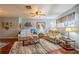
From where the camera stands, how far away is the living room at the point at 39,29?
2.27m

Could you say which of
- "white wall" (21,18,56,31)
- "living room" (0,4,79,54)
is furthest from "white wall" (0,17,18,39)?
"white wall" (21,18,56,31)

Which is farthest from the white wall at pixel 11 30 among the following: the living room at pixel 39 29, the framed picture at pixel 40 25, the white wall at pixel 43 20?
the framed picture at pixel 40 25

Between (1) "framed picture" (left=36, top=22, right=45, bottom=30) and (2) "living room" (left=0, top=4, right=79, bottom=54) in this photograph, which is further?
(1) "framed picture" (left=36, top=22, right=45, bottom=30)

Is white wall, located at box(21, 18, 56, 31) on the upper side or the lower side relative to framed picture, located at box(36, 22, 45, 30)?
upper

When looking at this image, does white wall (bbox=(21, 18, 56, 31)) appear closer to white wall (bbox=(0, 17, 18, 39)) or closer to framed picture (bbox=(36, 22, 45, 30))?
framed picture (bbox=(36, 22, 45, 30))

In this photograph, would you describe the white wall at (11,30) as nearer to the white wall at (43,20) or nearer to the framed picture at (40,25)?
the white wall at (43,20)

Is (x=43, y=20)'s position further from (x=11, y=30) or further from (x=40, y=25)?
(x=11, y=30)

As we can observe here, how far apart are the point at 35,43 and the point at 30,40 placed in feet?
0.50

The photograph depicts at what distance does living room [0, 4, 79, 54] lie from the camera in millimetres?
2273
